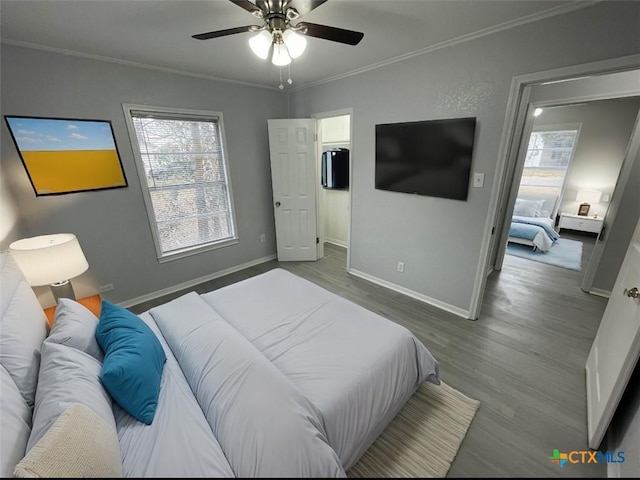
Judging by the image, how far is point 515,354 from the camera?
1959mm

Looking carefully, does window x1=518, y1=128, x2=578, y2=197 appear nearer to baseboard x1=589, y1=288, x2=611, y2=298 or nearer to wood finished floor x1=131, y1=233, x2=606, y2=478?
wood finished floor x1=131, y1=233, x2=606, y2=478

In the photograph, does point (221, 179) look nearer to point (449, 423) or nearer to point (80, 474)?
point (80, 474)

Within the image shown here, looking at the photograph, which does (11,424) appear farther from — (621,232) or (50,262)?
(621,232)

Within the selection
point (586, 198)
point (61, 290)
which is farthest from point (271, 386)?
point (586, 198)

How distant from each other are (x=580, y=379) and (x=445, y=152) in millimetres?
1909

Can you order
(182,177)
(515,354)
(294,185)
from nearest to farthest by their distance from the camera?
(515,354) → (182,177) → (294,185)

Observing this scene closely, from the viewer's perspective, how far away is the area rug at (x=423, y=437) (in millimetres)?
1229

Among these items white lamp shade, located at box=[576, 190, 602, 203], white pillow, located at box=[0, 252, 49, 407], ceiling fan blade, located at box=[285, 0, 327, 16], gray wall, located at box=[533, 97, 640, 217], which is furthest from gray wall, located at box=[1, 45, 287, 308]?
white lamp shade, located at box=[576, 190, 602, 203]

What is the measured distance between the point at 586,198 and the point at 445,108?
455 cm

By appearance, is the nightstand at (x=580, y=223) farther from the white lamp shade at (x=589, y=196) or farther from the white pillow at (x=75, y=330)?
the white pillow at (x=75, y=330)

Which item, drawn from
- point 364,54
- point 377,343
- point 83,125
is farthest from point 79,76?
point 377,343

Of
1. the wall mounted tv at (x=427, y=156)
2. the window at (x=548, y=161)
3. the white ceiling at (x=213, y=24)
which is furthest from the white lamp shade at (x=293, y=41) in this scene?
the window at (x=548, y=161)

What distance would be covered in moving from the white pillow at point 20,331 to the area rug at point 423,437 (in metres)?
1.42

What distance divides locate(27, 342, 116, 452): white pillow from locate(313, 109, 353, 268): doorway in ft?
8.78
